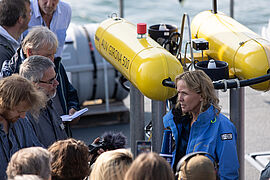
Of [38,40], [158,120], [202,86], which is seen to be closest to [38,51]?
[38,40]

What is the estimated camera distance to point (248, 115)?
659 centimetres

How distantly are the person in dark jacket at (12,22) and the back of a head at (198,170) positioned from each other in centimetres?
210

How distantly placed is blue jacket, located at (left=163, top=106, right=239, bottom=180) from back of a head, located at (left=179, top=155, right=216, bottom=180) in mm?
797

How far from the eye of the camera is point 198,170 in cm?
221

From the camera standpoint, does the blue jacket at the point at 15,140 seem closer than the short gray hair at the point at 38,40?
Yes

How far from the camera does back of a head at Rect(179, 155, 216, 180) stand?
2.20m

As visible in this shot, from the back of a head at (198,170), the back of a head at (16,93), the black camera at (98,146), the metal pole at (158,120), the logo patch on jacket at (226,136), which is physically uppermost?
the back of a head at (16,93)

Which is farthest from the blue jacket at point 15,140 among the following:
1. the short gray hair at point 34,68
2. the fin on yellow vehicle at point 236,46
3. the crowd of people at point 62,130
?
the fin on yellow vehicle at point 236,46

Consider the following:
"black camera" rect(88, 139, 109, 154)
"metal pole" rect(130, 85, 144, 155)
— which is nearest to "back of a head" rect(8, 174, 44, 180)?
"black camera" rect(88, 139, 109, 154)

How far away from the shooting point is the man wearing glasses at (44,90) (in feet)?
10.3

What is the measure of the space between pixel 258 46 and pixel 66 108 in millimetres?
1511

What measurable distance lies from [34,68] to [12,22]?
0.95 m

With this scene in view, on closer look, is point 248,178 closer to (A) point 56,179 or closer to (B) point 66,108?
(B) point 66,108

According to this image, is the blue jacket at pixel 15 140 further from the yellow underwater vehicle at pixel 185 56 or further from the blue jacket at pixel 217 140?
the blue jacket at pixel 217 140
